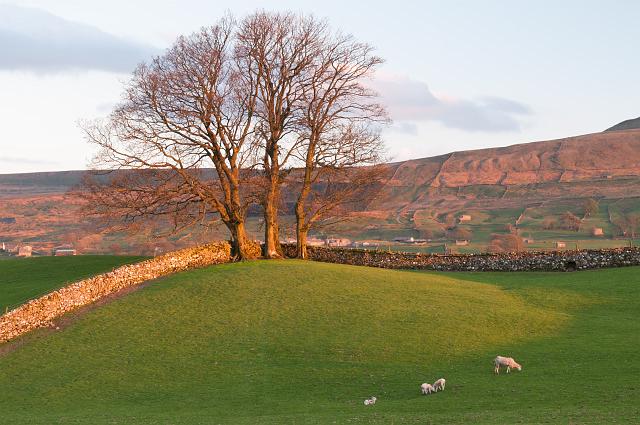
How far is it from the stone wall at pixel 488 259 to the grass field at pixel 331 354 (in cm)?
846

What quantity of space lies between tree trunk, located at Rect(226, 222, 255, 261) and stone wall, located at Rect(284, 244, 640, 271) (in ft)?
19.6

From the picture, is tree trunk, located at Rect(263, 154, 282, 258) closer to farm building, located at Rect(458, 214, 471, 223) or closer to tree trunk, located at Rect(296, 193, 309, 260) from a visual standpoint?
tree trunk, located at Rect(296, 193, 309, 260)

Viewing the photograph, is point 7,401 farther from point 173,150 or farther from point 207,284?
point 173,150

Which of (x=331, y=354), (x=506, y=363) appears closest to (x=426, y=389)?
(x=506, y=363)

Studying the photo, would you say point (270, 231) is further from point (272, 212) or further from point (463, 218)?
point (463, 218)

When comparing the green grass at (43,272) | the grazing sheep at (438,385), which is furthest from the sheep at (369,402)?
the green grass at (43,272)

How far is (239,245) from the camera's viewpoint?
53.0 metres

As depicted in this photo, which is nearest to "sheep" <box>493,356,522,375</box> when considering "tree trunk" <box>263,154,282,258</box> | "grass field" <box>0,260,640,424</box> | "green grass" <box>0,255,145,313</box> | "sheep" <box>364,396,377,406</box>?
"grass field" <box>0,260,640,424</box>

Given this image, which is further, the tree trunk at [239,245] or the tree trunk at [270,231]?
the tree trunk at [270,231]

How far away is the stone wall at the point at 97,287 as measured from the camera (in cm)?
3516

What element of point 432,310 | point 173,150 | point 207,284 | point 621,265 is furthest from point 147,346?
point 621,265

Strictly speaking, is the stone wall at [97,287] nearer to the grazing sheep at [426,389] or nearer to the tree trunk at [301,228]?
the tree trunk at [301,228]

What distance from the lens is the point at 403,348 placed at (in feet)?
94.2

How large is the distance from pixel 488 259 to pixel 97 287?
28.9m
